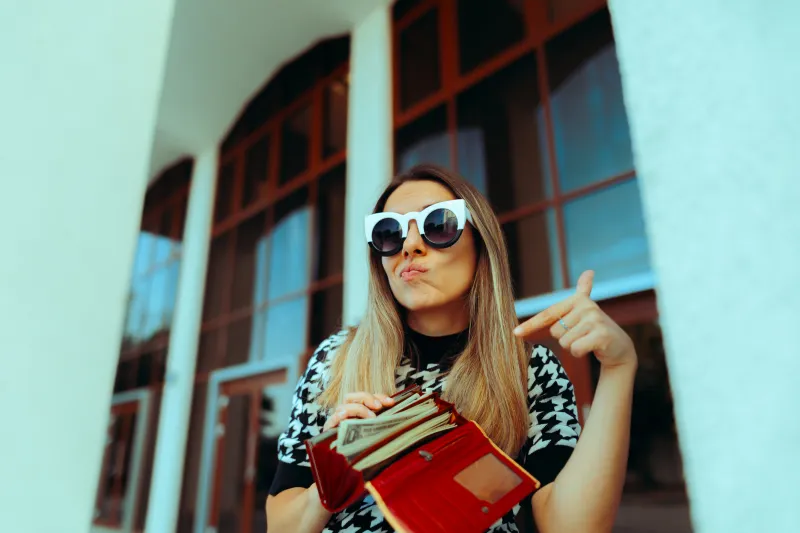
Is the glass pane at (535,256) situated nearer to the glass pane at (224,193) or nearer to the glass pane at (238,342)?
the glass pane at (238,342)

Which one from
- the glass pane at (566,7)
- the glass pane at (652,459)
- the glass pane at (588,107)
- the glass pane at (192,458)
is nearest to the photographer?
the glass pane at (652,459)

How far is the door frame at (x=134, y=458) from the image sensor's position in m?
2.60

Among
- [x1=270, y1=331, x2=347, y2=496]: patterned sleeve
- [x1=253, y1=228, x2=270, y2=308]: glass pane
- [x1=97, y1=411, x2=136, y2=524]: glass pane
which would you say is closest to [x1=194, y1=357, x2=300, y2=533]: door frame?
[x1=253, y1=228, x2=270, y2=308]: glass pane

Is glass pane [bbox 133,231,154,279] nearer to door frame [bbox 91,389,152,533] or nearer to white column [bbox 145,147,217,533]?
white column [bbox 145,147,217,533]

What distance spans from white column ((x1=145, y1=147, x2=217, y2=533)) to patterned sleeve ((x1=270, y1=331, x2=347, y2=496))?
6.74 feet

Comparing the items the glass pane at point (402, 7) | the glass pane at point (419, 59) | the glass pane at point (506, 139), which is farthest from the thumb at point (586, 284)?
the glass pane at point (402, 7)

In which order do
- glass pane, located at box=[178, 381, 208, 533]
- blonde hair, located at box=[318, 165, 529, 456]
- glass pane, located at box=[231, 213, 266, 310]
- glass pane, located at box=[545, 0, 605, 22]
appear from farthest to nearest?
glass pane, located at box=[231, 213, 266, 310], glass pane, located at box=[178, 381, 208, 533], glass pane, located at box=[545, 0, 605, 22], blonde hair, located at box=[318, 165, 529, 456]

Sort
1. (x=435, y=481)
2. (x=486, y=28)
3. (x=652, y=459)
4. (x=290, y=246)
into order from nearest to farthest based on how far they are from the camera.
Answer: (x=435, y=481)
(x=652, y=459)
(x=486, y=28)
(x=290, y=246)

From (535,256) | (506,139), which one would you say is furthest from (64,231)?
(506,139)

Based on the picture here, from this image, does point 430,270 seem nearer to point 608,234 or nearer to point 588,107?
point 608,234

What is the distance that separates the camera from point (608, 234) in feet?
4.01

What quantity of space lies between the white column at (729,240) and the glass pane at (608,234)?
2.12 ft

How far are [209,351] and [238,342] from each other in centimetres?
24

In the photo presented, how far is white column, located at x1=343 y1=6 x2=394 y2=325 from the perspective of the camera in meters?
1.76
